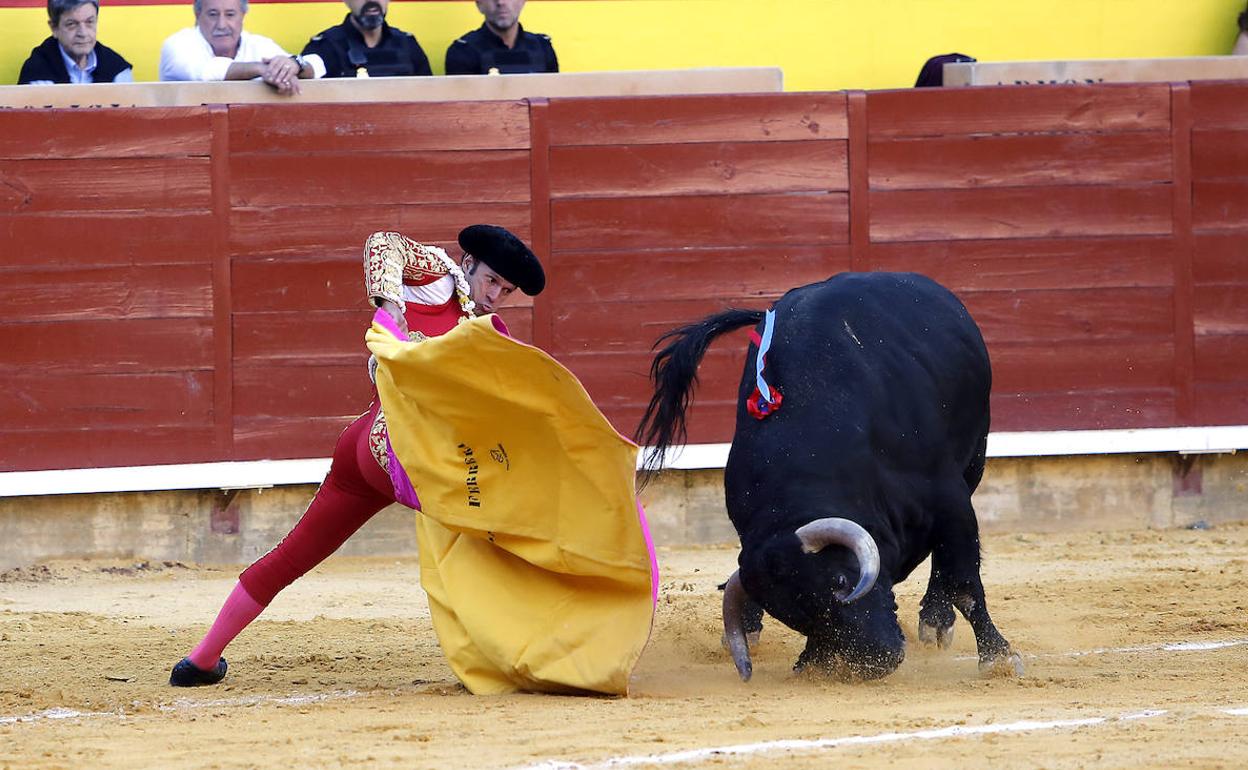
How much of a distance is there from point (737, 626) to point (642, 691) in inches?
10.5

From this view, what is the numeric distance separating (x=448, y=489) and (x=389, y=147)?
3004 mm

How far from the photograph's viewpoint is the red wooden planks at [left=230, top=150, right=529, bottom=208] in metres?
6.73

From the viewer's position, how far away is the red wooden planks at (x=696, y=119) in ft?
22.7

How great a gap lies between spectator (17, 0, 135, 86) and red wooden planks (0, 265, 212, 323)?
0.75 meters

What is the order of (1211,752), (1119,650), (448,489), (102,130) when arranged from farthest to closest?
(102,130), (1119,650), (448,489), (1211,752)

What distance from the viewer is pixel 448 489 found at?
4.05 metres

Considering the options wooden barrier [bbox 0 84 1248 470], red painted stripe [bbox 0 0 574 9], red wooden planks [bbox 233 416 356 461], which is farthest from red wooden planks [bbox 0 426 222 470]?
red painted stripe [bbox 0 0 574 9]

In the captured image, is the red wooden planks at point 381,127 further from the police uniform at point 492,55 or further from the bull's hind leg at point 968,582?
the bull's hind leg at point 968,582

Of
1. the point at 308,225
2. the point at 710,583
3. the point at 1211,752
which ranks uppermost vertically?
the point at 308,225

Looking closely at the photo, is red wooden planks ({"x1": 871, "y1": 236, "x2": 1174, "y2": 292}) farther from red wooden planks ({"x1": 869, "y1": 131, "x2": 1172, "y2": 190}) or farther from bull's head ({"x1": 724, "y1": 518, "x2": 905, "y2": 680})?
bull's head ({"x1": 724, "y1": 518, "x2": 905, "y2": 680})

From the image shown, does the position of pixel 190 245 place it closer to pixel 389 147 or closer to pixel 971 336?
pixel 389 147

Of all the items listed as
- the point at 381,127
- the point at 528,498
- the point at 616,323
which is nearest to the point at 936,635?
the point at 528,498

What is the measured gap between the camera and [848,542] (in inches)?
153

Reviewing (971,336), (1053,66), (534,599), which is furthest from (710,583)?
(1053,66)
